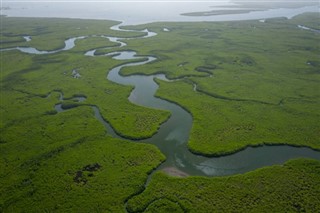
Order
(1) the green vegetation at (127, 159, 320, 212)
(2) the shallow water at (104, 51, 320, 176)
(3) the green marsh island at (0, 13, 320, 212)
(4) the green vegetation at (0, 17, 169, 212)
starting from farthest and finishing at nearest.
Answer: (2) the shallow water at (104, 51, 320, 176)
(4) the green vegetation at (0, 17, 169, 212)
(3) the green marsh island at (0, 13, 320, 212)
(1) the green vegetation at (127, 159, 320, 212)

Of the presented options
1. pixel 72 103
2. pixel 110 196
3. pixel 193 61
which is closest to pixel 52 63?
pixel 72 103

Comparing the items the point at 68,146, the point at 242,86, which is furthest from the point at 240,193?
the point at 242,86

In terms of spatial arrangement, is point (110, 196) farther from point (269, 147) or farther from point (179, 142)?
point (269, 147)

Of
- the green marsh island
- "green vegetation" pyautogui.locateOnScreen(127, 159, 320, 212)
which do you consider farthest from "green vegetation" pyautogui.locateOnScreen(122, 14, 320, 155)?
"green vegetation" pyautogui.locateOnScreen(127, 159, 320, 212)

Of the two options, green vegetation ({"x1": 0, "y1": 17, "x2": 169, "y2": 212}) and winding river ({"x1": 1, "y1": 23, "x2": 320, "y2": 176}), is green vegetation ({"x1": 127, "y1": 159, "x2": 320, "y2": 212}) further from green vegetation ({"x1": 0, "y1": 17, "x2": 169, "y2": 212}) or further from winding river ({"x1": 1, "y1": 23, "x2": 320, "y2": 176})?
green vegetation ({"x1": 0, "y1": 17, "x2": 169, "y2": 212})

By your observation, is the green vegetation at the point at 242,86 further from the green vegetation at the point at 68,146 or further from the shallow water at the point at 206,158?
the green vegetation at the point at 68,146

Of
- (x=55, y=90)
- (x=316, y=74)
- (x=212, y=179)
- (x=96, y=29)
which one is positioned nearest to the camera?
(x=212, y=179)

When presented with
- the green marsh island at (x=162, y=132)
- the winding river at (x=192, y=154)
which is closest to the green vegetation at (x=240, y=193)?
the green marsh island at (x=162, y=132)

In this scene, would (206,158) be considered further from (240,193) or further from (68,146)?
(68,146)
